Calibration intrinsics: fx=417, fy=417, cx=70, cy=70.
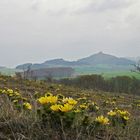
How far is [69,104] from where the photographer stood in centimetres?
443

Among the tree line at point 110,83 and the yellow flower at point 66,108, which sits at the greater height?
the yellow flower at point 66,108

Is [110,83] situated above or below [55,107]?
below

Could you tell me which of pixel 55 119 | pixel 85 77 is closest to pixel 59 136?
pixel 55 119

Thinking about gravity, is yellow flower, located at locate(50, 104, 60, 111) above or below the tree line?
above

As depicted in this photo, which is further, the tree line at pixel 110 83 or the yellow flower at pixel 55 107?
the tree line at pixel 110 83

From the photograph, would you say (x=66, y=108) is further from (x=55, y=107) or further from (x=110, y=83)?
(x=110, y=83)

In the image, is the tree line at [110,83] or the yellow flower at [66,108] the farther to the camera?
the tree line at [110,83]

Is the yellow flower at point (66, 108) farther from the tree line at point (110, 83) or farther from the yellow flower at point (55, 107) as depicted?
the tree line at point (110, 83)

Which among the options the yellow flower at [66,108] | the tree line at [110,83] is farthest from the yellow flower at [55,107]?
the tree line at [110,83]

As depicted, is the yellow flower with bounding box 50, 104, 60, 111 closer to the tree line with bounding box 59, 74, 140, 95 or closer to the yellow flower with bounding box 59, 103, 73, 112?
the yellow flower with bounding box 59, 103, 73, 112

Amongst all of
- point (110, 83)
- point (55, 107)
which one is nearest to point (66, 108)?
point (55, 107)

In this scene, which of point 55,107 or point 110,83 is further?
point 110,83

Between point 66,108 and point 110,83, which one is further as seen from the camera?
point 110,83

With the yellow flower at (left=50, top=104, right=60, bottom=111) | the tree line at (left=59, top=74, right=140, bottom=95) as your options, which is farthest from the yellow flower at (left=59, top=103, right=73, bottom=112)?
the tree line at (left=59, top=74, right=140, bottom=95)
